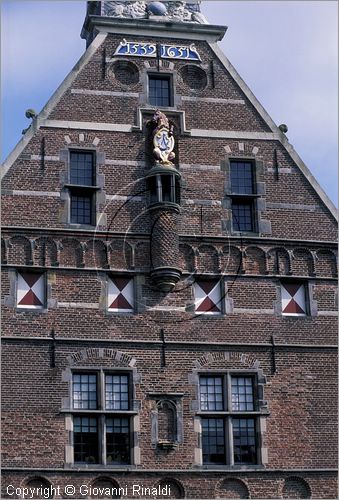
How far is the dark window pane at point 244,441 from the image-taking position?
26.7 m

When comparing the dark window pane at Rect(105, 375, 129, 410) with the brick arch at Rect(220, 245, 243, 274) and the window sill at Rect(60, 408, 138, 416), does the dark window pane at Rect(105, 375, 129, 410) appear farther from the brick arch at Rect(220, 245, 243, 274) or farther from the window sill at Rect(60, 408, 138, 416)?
the brick arch at Rect(220, 245, 243, 274)

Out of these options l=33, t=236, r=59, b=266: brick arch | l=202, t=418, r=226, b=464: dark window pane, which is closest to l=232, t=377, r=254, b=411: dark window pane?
l=202, t=418, r=226, b=464: dark window pane

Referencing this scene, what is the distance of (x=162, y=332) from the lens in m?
27.1

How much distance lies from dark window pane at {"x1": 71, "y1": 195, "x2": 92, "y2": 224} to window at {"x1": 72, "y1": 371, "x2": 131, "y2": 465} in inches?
126

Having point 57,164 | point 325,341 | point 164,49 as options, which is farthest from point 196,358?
point 164,49

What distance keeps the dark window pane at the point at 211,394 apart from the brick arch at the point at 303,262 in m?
2.87

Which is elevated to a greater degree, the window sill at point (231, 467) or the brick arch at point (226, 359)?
the brick arch at point (226, 359)

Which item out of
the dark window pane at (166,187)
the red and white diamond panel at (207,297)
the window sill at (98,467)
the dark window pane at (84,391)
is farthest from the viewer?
the dark window pane at (166,187)

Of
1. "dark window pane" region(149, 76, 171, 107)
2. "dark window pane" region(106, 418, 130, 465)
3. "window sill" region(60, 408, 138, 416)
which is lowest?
"dark window pane" region(106, 418, 130, 465)

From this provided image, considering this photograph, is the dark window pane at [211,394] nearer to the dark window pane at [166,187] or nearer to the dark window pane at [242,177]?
the dark window pane at [166,187]

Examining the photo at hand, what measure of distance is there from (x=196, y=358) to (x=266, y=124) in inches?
218

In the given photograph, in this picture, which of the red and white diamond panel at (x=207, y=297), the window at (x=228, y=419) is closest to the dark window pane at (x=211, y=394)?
the window at (x=228, y=419)

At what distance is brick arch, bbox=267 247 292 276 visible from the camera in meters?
28.1

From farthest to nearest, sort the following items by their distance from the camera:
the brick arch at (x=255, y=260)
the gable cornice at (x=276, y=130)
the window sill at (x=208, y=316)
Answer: the gable cornice at (x=276, y=130) < the brick arch at (x=255, y=260) < the window sill at (x=208, y=316)
